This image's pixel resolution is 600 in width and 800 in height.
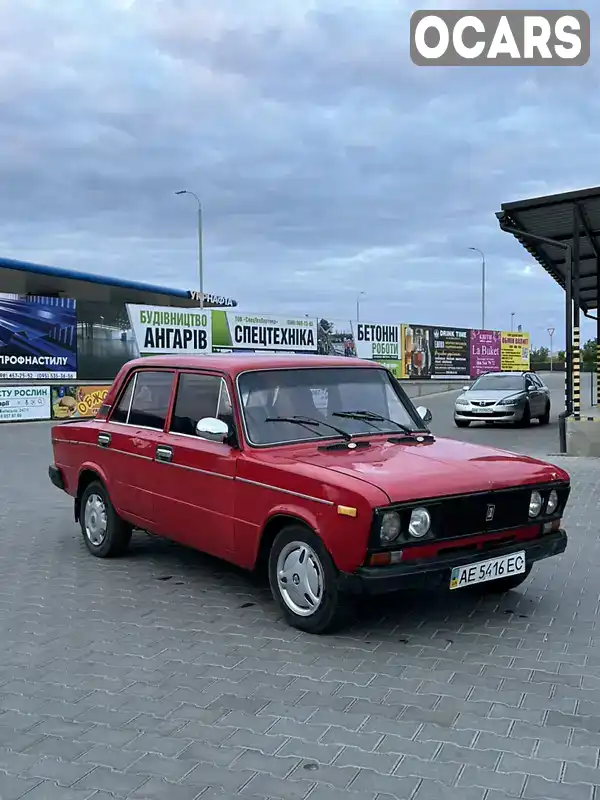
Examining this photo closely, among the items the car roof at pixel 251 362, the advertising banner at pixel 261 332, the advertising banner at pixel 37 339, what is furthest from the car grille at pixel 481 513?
the advertising banner at pixel 261 332

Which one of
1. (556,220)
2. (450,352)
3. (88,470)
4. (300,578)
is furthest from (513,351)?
(300,578)

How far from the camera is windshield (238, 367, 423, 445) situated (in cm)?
573

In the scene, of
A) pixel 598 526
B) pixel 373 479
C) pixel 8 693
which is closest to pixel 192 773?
pixel 8 693

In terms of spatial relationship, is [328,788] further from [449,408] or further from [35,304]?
[449,408]

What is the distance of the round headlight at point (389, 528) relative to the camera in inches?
184

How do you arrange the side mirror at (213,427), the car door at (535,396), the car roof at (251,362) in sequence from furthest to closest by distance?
the car door at (535,396), the car roof at (251,362), the side mirror at (213,427)

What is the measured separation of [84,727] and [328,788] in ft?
4.05

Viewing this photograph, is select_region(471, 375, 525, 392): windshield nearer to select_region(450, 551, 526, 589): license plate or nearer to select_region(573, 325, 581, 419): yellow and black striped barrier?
select_region(573, 325, 581, 419): yellow and black striped barrier

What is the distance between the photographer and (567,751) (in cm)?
357

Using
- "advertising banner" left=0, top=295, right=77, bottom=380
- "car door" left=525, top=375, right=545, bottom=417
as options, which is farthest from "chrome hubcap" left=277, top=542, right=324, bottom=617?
"advertising banner" left=0, top=295, right=77, bottom=380

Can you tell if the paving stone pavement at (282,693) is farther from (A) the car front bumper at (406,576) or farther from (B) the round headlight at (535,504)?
(B) the round headlight at (535,504)

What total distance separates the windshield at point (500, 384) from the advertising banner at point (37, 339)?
12.0 metres

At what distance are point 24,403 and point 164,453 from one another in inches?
729

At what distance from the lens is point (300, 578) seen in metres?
5.11
